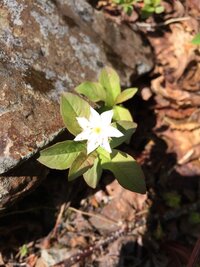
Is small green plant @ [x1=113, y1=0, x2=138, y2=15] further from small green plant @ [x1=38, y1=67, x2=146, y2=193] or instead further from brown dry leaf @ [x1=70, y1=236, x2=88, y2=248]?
brown dry leaf @ [x1=70, y1=236, x2=88, y2=248]

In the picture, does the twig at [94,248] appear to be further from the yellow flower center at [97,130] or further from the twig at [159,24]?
the twig at [159,24]

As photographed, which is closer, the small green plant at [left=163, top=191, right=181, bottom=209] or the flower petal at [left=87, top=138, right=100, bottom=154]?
the flower petal at [left=87, top=138, right=100, bottom=154]

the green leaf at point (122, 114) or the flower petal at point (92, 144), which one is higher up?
the flower petal at point (92, 144)

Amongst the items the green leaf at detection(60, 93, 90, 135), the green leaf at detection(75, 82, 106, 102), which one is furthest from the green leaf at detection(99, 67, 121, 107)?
the green leaf at detection(60, 93, 90, 135)

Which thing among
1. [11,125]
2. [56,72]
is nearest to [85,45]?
[56,72]

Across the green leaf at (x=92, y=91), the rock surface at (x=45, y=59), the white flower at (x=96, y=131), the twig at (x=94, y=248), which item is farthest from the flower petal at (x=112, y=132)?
the twig at (x=94, y=248)

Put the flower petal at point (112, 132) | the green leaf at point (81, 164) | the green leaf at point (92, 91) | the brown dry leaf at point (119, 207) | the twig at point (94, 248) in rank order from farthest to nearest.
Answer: the brown dry leaf at point (119, 207) → the twig at point (94, 248) → the green leaf at point (92, 91) → the green leaf at point (81, 164) → the flower petal at point (112, 132)

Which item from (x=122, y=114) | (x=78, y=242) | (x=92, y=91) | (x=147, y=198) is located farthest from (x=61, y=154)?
(x=147, y=198)
